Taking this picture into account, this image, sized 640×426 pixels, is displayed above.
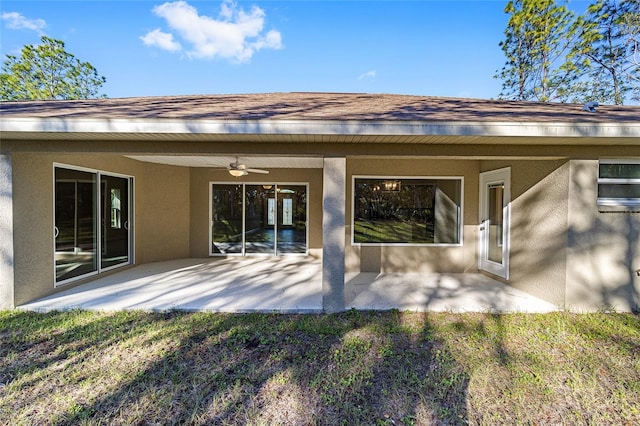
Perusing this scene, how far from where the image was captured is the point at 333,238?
185 inches

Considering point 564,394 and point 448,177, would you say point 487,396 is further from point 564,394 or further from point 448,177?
point 448,177

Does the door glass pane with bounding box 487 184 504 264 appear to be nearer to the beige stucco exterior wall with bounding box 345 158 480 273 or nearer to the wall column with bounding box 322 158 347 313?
the beige stucco exterior wall with bounding box 345 158 480 273

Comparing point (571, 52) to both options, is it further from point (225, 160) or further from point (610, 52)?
point (225, 160)

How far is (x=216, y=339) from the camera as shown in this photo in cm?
375

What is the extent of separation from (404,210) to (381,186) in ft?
2.68

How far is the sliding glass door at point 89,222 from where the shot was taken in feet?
17.9

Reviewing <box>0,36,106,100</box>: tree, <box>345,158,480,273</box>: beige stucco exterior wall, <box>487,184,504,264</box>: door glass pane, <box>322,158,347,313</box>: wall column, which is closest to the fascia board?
<box>322,158,347,313</box>: wall column

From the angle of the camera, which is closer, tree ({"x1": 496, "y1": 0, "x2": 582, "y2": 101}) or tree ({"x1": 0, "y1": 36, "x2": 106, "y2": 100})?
tree ({"x1": 496, "y1": 0, "x2": 582, "y2": 101})

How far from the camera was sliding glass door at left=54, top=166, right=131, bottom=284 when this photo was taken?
5.46 meters

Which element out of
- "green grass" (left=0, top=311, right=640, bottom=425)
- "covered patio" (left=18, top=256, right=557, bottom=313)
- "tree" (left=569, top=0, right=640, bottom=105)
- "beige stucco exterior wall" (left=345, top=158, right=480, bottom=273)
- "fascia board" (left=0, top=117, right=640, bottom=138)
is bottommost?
"green grass" (left=0, top=311, right=640, bottom=425)

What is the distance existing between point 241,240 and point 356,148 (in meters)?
5.52

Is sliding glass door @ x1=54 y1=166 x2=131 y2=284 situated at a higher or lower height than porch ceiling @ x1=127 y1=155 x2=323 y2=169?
lower

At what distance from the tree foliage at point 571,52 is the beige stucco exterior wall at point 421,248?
1493 cm

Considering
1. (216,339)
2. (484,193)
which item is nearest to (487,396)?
(216,339)
